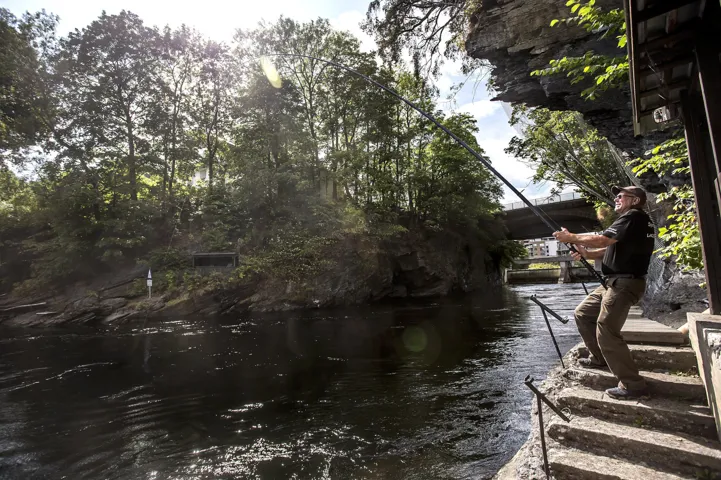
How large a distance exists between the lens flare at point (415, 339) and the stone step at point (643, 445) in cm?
670

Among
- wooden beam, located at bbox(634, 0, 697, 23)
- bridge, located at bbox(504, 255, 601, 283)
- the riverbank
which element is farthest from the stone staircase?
bridge, located at bbox(504, 255, 601, 283)

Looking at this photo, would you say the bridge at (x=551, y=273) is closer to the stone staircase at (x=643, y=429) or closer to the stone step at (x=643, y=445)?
the stone staircase at (x=643, y=429)

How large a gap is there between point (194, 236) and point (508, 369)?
2131 centimetres

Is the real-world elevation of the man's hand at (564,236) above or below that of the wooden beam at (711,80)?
below

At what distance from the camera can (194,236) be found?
23141 millimetres

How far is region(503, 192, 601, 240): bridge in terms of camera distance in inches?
1253

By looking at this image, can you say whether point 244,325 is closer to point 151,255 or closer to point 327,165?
point 151,255

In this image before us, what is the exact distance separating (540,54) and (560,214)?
1099 inches

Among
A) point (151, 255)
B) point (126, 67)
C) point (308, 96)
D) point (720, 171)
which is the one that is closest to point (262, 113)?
point (308, 96)

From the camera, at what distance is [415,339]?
11.2 m

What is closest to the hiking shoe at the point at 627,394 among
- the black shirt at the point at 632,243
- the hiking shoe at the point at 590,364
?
the hiking shoe at the point at 590,364

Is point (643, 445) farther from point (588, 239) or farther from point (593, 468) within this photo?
point (588, 239)

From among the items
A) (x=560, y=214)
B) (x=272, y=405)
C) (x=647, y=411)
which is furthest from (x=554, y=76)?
(x=560, y=214)

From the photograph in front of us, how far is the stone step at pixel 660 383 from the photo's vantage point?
3.06m
